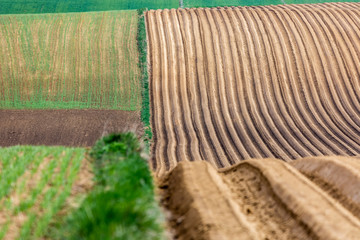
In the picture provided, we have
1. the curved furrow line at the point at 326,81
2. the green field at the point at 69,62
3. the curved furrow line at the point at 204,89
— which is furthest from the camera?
the green field at the point at 69,62

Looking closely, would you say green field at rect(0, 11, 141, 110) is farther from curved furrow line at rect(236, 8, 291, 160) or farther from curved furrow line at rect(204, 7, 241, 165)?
curved furrow line at rect(236, 8, 291, 160)

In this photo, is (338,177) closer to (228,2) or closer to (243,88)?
(243,88)

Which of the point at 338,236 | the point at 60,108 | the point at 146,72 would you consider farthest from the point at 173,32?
the point at 338,236

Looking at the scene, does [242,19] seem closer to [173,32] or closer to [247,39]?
[247,39]

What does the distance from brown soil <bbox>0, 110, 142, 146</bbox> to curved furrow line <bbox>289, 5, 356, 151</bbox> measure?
890 cm

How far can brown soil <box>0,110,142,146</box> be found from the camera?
697 inches

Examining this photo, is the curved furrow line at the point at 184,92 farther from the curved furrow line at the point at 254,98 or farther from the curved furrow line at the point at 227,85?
the curved furrow line at the point at 254,98

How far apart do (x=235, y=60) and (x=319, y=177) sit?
13.7 m

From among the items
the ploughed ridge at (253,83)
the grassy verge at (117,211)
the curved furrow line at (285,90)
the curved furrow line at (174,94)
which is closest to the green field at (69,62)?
the ploughed ridge at (253,83)

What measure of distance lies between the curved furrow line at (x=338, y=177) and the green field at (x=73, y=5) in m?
26.0

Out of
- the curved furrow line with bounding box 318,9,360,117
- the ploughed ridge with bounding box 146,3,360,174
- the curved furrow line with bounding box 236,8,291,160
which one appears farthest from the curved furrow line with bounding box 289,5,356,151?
the curved furrow line with bounding box 236,8,291,160

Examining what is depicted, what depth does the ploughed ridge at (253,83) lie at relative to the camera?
1689 centimetres

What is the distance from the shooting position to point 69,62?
22891 mm

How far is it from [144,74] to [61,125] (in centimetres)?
544
